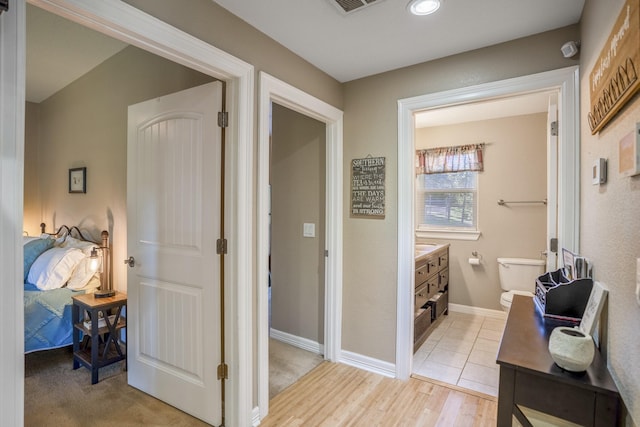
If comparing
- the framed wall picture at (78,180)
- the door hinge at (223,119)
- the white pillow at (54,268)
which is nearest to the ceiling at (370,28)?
the door hinge at (223,119)

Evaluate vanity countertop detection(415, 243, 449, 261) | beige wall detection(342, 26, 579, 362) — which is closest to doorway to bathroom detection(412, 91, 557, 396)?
vanity countertop detection(415, 243, 449, 261)

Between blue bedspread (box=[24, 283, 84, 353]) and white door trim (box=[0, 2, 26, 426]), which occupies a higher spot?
white door trim (box=[0, 2, 26, 426])

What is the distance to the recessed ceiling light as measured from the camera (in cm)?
164

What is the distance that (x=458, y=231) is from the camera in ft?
13.4

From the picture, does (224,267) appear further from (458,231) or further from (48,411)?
(458,231)

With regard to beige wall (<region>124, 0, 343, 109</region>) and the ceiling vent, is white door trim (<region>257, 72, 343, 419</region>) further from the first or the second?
the ceiling vent

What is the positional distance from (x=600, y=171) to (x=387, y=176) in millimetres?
1371

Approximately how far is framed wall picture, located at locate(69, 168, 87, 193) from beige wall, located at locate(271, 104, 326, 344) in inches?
72.2

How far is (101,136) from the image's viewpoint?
10.0ft

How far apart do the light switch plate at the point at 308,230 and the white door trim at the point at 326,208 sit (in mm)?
194

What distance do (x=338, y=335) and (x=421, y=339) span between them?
0.84 meters

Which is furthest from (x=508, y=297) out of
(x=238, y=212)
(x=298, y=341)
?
(x=238, y=212)

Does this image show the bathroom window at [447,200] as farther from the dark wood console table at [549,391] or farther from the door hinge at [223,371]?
the door hinge at [223,371]

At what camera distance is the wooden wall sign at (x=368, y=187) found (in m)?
→ 2.53
